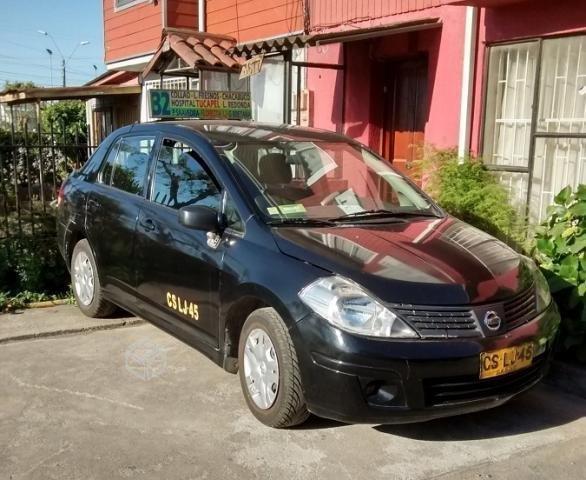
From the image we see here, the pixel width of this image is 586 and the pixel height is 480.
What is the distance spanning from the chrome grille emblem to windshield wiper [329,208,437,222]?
1.09m

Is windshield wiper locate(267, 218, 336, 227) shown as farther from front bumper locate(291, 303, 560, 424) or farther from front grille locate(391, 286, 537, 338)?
front grille locate(391, 286, 537, 338)

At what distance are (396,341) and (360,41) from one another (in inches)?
261

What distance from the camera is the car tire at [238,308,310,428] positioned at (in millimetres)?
3318

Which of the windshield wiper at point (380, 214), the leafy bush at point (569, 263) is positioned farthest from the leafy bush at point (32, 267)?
the leafy bush at point (569, 263)

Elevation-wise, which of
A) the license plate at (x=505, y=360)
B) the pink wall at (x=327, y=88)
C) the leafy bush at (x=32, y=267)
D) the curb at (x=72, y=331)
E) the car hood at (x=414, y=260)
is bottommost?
the curb at (x=72, y=331)

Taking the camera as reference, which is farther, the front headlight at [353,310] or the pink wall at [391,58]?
the pink wall at [391,58]

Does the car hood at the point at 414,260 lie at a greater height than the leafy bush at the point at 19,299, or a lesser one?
greater

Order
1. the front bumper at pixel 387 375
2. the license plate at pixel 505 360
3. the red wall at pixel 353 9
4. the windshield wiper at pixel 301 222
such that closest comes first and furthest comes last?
the front bumper at pixel 387 375, the license plate at pixel 505 360, the windshield wiper at pixel 301 222, the red wall at pixel 353 9

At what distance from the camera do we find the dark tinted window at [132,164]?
4805 millimetres

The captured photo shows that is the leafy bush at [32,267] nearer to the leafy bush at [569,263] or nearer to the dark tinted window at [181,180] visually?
the dark tinted window at [181,180]

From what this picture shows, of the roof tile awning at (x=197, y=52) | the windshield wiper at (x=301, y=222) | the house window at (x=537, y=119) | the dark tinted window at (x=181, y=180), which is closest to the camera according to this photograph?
the windshield wiper at (x=301, y=222)

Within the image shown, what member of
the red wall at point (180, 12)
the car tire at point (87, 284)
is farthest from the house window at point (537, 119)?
the red wall at point (180, 12)

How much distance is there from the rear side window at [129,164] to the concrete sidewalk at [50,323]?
1.21 m

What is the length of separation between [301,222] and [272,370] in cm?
90
